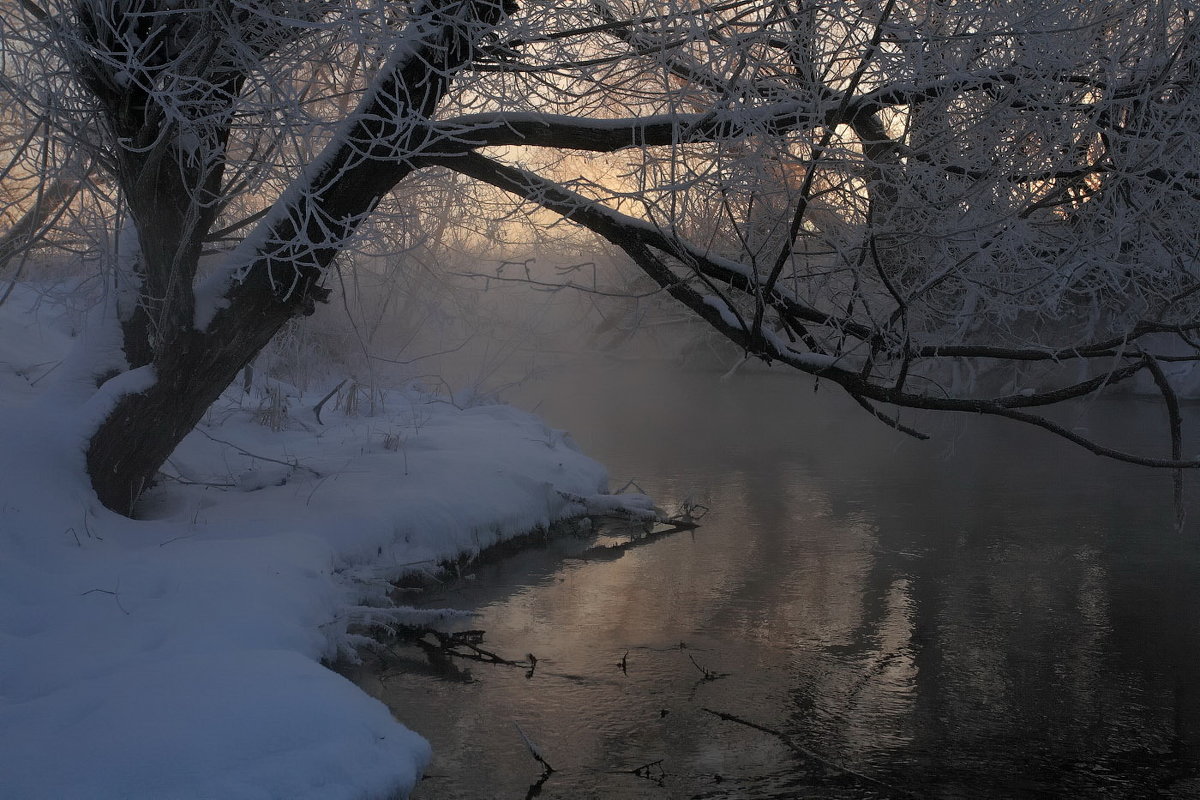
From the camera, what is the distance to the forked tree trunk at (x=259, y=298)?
18.5ft

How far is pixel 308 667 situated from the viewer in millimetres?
4551

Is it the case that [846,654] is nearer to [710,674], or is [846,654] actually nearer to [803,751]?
[710,674]

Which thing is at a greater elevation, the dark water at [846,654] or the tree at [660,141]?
the tree at [660,141]

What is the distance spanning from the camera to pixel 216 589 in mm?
5293

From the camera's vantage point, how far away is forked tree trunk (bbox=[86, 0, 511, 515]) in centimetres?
563

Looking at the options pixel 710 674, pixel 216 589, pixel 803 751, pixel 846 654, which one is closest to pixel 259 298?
pixel 216 589

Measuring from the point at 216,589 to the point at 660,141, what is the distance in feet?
10.9

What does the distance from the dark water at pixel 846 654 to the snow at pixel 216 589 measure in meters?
0.52

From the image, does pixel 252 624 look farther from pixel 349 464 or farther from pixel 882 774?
pixel 349 464

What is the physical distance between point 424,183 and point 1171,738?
5837mm

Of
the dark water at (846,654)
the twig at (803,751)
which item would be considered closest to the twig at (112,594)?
the dark water at (846,654)

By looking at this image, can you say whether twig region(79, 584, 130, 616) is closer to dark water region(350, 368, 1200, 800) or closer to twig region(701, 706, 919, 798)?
dark water region(350, 368, 1200, 800)

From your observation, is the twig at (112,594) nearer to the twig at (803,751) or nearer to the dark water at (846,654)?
the dark water at (846,654)

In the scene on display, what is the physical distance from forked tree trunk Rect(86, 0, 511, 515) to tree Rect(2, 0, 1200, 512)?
0.02 m
